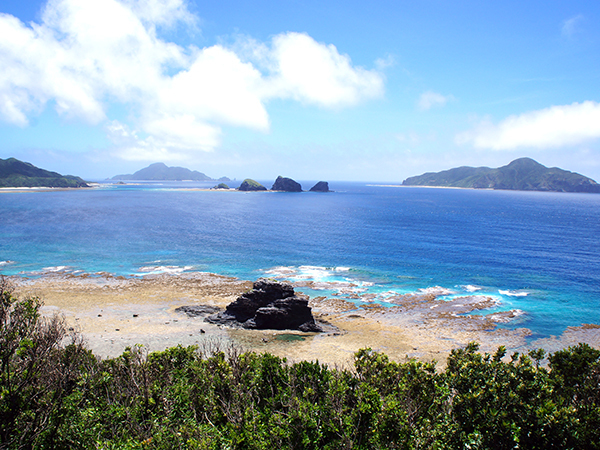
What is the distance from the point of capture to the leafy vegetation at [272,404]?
14.5 m

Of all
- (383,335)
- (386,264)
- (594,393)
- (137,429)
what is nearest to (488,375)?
(594,393)

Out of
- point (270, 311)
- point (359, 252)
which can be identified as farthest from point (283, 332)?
point (359, 252)

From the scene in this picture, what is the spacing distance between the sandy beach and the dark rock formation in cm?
132

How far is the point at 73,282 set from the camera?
59.5 metres

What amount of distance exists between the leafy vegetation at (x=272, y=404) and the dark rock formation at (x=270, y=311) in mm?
21998

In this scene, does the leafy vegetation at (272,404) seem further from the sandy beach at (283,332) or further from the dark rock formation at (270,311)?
the dark rock formation at (270,311)

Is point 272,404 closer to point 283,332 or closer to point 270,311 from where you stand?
point 283,332

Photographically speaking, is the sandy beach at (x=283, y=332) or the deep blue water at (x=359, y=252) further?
the deep blue water at (x=359, y=252)

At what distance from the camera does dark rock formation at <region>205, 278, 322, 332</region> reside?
43.4 meters

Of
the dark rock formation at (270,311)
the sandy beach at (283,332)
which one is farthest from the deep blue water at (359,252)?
the dark rock formation at (270,311)

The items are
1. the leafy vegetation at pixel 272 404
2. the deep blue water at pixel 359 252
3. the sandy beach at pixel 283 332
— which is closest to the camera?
the leafy vegetation at pixel 272 404

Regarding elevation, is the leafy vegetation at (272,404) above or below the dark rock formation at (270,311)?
above

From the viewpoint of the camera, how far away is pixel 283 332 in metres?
42.5

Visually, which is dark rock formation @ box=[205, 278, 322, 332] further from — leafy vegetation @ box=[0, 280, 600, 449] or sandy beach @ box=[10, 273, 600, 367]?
leafy vegetation @ box=[0, 280, 600, 449]
